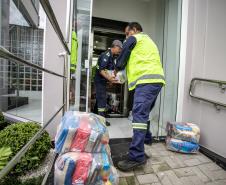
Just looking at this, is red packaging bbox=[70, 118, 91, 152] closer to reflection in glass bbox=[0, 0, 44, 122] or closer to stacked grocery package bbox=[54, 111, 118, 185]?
stacked grocery package bbox=[54, 111, 118, 185]

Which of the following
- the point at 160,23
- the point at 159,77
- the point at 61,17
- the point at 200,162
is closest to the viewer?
the point at 159,77

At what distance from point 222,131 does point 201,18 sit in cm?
147

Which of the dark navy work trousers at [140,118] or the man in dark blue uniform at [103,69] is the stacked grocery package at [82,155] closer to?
the dark navy work trousers at [140,118]

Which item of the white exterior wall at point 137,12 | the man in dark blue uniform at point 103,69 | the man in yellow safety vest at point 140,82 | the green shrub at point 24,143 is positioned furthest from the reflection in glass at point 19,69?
the white exterior wall at point 137,12

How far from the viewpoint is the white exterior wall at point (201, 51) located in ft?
7.67

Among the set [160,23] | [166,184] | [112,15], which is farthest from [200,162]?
[112,15]

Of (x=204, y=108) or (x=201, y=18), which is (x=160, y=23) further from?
(x=204, y=108)

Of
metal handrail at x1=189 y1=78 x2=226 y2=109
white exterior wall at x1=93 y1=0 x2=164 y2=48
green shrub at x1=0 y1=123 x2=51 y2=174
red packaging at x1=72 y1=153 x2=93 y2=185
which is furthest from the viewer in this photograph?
white exterior wall at x1=93 y1=0 x2=164 y2=48

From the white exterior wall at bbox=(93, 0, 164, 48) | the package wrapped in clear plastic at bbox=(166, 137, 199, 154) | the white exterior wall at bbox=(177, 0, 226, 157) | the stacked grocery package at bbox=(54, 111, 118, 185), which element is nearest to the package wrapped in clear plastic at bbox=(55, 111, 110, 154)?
the stacked grocery package at bbox=(54, 111, 118, 185)

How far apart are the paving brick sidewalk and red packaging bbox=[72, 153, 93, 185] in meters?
0.49

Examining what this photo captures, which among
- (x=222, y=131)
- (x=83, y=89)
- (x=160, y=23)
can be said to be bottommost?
(x=222, y=131)

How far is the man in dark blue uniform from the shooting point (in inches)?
109

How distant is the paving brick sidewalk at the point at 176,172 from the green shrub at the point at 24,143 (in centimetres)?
70

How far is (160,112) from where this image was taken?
263cm
